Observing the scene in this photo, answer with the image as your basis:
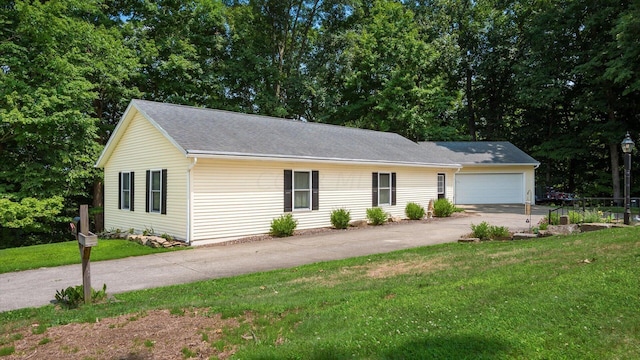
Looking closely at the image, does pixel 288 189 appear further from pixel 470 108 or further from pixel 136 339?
pixel 470 108

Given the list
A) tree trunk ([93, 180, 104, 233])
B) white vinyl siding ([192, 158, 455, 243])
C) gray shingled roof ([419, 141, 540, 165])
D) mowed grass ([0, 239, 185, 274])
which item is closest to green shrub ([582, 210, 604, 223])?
white vinyl siding ([192, 158, 455, 243])

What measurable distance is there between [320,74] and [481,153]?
1293 cm

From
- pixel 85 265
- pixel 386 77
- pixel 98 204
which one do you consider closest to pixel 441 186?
pixel 386 77

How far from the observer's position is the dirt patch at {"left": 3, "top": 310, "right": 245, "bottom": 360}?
13.1 ft

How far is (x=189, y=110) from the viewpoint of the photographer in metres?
15.2

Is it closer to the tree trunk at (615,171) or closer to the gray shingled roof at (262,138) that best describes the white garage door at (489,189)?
the tree trunk at (615,171)

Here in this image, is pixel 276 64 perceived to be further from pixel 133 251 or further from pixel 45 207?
pixel 133 251

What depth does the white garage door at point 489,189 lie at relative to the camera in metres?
26.9

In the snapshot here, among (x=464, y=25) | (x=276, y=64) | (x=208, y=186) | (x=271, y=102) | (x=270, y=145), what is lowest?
(x=208, y=186)

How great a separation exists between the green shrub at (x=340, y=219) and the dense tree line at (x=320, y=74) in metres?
11.6

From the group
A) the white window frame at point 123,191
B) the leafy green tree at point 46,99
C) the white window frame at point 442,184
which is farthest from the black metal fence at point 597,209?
the leafy green tree at point 46,99

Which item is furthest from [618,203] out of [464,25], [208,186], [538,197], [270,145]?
[208,186]

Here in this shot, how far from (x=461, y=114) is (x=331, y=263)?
33.5 metres

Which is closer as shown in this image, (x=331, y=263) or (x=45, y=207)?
(x=331, y=263)
